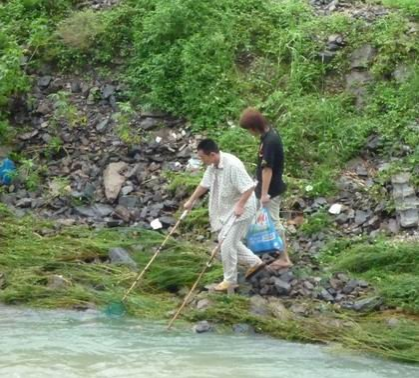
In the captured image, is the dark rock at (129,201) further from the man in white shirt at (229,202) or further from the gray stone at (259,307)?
the gray stone at (259,307)

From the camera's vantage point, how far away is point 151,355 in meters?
9.12

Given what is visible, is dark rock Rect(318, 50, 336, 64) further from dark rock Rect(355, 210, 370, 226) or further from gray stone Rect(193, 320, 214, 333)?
gray stone Rect(193, 320, 214, 333)

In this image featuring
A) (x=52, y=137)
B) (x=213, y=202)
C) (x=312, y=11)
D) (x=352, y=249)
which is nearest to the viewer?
(x=213, y=202)

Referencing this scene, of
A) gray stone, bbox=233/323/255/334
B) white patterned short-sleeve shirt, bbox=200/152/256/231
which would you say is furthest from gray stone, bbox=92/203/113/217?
gray stone, bbox=233/323/255/334

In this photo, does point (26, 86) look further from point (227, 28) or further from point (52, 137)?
point (227, 28)

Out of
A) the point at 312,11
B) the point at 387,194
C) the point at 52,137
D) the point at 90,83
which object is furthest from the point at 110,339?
the point at 312,11

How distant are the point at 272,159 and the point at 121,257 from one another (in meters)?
1.95

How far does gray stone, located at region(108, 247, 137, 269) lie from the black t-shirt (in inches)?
60.5

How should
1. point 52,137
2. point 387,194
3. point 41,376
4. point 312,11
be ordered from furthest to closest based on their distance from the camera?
point 312,11, point 52,137, point 387,194, point 41,376

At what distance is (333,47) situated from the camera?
45.5ft

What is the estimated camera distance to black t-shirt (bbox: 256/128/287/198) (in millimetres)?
10188

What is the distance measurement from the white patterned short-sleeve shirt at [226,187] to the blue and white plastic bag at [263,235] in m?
0.23

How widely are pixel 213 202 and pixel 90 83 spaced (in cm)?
475

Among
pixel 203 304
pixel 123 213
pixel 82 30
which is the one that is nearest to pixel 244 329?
pixel 203 304
